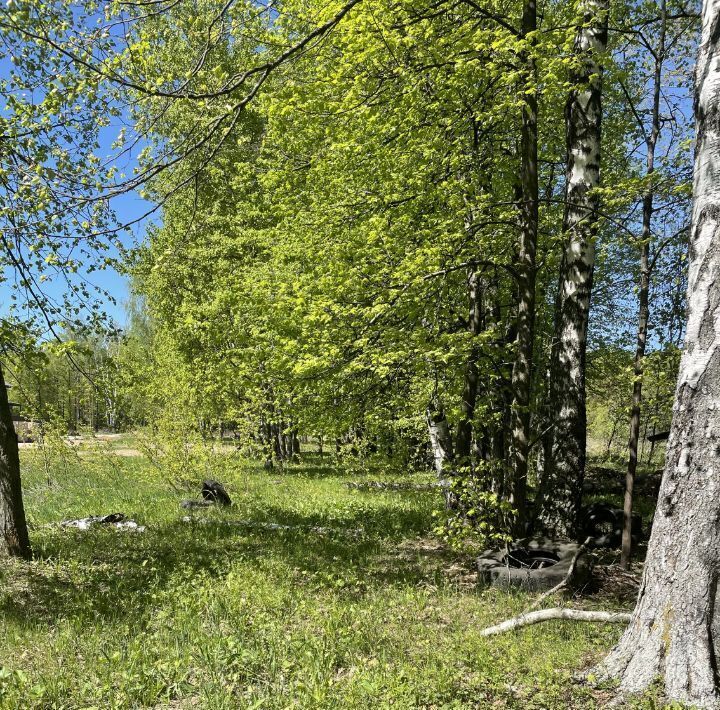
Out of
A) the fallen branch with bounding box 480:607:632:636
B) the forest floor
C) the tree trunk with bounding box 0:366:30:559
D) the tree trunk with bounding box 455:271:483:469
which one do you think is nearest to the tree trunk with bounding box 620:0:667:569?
the forest floor

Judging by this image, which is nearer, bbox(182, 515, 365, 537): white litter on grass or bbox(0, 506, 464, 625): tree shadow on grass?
→ bbox(0, 506, 464, 625): tree shadow on grass

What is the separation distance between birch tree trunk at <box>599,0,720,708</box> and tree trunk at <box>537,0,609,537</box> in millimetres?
4236

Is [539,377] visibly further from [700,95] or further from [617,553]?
[700,95]

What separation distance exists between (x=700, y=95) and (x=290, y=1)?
20.3 ft

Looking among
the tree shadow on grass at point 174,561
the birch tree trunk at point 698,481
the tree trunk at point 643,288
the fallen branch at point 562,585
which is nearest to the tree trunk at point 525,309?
the fallen branch at point 562,585

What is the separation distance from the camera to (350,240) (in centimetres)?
773

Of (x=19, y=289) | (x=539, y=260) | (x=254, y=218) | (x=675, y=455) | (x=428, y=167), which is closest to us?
(x=675, y=455)

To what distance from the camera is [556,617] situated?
439 cm

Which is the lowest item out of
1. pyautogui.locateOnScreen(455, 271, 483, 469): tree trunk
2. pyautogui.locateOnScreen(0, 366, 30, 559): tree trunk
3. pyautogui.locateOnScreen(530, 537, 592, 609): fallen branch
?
pyautogui.locateOnScreen(530, 537, 592, 609): fallen branch

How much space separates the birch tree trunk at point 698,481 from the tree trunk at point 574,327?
4236 mm

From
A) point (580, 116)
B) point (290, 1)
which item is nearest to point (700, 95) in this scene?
point (580, 116)

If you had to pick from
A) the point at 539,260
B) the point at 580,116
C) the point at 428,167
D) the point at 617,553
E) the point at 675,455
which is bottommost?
the point at 617,553

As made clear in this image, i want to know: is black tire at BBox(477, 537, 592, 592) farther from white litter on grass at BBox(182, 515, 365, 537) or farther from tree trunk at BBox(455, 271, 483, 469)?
white litter on grass at BBox(182, 515, 365, 537)

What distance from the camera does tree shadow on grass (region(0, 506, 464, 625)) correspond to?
18.1 feet
